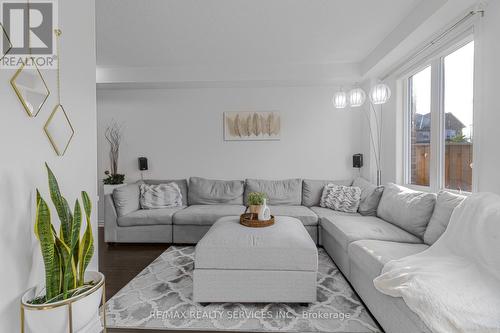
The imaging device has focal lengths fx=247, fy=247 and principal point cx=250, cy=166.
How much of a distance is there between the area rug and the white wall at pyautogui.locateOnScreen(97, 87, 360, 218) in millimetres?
2217

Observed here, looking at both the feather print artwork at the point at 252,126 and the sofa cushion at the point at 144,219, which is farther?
the feather print artwork at the point at 252,126

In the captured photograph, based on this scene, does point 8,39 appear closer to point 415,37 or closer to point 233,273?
point 233,273

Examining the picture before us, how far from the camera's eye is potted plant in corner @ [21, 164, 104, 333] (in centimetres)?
117

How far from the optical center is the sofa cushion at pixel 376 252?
1.74 m

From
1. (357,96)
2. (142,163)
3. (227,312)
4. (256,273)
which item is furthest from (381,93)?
(142,163)

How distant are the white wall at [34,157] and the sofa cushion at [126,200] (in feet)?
5.88

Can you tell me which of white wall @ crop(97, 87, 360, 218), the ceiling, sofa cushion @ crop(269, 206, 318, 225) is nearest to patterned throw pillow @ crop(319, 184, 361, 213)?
sofa cushion @ crop(269, 206, 318, 225)

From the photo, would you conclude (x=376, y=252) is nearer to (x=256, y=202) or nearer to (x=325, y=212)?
(x=256, y=202)

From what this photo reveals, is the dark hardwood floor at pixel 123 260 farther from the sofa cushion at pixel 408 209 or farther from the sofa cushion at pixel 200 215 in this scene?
the sofa cushion at pixel 408 209

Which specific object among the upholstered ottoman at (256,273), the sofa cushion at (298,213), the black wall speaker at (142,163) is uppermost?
the black wall speaker at (142,163)

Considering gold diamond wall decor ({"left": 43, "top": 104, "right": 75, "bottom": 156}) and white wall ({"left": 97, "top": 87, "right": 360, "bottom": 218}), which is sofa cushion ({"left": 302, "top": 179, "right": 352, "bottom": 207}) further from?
gold diamond wall decor ({"left": 43, "top": 104, "right": 75, "bottom": 156})

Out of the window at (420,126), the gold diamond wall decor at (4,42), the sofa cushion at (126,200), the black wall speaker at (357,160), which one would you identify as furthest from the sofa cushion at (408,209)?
the sofa cushion at (126,200)

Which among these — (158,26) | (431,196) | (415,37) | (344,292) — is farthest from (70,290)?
(415,37)

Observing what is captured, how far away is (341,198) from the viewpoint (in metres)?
3.47
